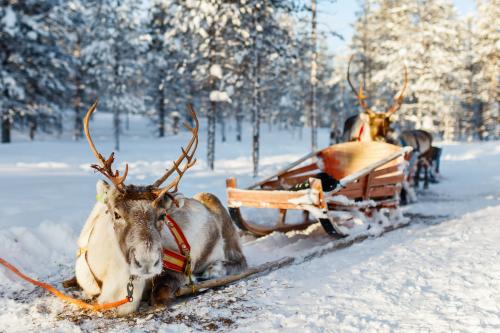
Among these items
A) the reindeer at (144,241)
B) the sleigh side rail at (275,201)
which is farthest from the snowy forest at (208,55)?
the reindeer at (144,241)

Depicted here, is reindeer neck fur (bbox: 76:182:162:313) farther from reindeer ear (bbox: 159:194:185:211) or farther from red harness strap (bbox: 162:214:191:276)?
red harness strap (bbox: 162:214:191:276)

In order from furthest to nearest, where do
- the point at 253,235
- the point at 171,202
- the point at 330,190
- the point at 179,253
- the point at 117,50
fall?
the point at 117,50
the point at 330,190
the point at 253,235
the point at 179,253
the point at 171,202

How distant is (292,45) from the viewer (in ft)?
60.5

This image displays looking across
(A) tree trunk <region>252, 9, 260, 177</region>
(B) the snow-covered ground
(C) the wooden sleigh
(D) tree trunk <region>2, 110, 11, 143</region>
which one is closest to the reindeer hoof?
(B) the snow-covered ground

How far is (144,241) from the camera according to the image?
3.52 metres

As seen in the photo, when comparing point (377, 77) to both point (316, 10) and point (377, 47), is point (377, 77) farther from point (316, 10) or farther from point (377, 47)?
point (316, 10)

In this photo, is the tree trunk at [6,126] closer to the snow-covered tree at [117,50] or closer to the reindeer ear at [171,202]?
the snow-covered tree at [117,50]

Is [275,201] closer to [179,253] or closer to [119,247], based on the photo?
[179,253]

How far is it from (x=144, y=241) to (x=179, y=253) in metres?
1.12

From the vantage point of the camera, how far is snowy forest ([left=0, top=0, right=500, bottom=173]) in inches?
688

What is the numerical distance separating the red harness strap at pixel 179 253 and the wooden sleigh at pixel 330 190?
7.04 feet

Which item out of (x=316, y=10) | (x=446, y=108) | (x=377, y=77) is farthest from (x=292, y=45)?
(x=446, y=108)

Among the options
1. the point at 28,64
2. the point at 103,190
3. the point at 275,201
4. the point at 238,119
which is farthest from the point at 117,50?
the point at 103,190

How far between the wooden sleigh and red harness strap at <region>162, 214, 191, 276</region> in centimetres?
215
